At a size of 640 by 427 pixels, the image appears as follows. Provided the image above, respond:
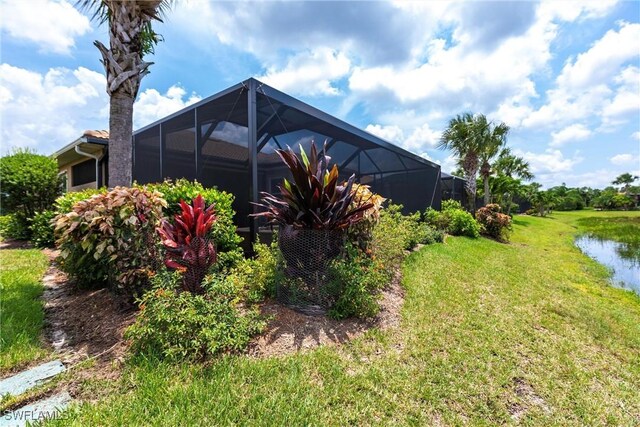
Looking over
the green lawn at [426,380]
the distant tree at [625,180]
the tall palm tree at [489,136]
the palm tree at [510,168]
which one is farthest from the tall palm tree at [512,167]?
the distant tree at [625,180]

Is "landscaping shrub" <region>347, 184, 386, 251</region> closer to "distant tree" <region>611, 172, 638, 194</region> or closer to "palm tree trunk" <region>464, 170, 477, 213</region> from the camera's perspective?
"palm tree trunk" <region>464, 170, 477, 213</region>

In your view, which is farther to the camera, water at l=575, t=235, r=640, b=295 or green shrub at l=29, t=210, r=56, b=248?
water at l=575, t=235, r=640, b=295

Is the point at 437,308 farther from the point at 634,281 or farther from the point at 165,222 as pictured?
the point at 634,281

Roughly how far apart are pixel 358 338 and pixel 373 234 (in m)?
1.67

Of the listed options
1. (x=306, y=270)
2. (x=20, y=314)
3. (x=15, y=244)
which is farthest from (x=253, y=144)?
(x=15, y=244)

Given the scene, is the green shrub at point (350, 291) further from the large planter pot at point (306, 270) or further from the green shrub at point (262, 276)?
the green shrub at point (262, 276)

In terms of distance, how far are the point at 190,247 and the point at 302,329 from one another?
1.43 m

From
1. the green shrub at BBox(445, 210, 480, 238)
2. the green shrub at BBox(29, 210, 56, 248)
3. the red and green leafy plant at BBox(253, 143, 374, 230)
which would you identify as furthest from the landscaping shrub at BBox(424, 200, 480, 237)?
the green shrub at BBox(29, 210, 56, 248)

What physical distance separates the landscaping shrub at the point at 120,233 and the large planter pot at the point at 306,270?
155 centimetres

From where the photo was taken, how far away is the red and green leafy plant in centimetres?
327

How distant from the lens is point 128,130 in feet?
14.0

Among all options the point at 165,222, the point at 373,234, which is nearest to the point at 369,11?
the point at 373,234

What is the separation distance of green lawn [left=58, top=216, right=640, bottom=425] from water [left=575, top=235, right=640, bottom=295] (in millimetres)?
5077

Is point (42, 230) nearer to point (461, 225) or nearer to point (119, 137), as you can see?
point (119, 137)
